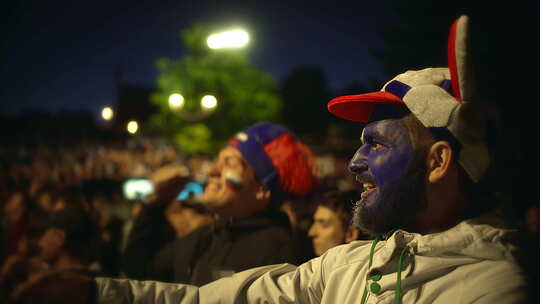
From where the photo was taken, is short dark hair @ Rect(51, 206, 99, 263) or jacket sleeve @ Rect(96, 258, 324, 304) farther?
short dark hair @ Rect(51, 206, 99, 263)

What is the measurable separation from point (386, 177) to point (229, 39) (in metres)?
7.31

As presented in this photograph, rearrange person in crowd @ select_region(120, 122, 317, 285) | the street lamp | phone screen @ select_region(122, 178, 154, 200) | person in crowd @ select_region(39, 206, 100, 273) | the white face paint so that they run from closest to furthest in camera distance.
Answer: person in crowd @ select_region(120, 122, 317, 285)
the white face paint
person in crowd @ select_region(39, 206, 100, 273)
phone screen @ select_region(122, 178, 154, 200)
the street lamp

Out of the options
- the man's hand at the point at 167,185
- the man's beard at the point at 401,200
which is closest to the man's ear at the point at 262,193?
the man's hand at the point at 167,185

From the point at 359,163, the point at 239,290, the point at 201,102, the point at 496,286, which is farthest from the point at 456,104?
the point at 201,102

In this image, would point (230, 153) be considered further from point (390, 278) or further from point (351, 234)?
point (390, 278)

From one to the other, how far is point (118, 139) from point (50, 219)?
5973cm

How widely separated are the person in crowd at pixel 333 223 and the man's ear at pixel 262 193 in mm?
593

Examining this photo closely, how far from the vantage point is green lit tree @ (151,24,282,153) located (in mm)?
28906

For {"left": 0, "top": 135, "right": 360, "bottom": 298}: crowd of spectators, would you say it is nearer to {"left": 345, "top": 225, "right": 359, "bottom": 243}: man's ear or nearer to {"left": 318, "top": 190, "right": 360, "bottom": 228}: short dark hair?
{"left": 318, "top": 190, "right": 360, "bottom": 228}: short dark hair

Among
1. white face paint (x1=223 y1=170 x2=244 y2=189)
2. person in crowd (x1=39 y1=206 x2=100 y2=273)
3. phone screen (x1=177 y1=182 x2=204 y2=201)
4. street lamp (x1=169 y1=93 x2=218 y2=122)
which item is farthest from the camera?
street lamp (x1=169 y1=93 x2=218 y2=122)

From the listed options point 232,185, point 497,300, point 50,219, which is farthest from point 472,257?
point 50,219

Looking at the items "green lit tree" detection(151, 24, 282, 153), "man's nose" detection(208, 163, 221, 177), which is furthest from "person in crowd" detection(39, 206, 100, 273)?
"green lit tree" detection(151, 24, 282, 153)

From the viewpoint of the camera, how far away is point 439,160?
5.13 feet

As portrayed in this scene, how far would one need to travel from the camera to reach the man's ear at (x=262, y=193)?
122 inches
